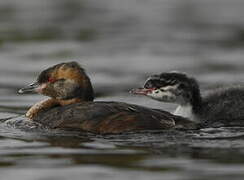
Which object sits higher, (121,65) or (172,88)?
(121,65)

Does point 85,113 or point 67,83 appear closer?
point 85,113

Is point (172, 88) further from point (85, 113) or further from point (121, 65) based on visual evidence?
point (121, 65)

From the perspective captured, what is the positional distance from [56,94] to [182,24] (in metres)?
12.5

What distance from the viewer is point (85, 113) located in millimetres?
11516

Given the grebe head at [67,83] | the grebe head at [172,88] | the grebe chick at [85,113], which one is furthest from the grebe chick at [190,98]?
the grebe chick at [85,113]

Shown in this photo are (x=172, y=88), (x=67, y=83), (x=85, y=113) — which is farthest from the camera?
(x=172, y=88)

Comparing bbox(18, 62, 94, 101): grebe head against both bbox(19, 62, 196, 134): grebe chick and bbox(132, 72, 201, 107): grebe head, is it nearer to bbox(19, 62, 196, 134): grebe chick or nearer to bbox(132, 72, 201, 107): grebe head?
bbox(19, 62, 196, 134): grebe chick

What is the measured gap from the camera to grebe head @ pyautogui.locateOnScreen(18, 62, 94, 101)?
12.5m

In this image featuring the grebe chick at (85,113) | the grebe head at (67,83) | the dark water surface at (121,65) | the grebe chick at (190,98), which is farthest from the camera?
the grebe chick at (190,98)

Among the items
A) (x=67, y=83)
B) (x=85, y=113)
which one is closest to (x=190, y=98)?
(x=67, y=83)

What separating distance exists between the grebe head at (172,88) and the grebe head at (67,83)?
2.40 feet

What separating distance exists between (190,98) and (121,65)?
6837mm

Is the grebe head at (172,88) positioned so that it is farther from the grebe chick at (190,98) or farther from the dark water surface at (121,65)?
the dark water surface at (121,65)

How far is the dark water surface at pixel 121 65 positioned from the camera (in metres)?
9.72
